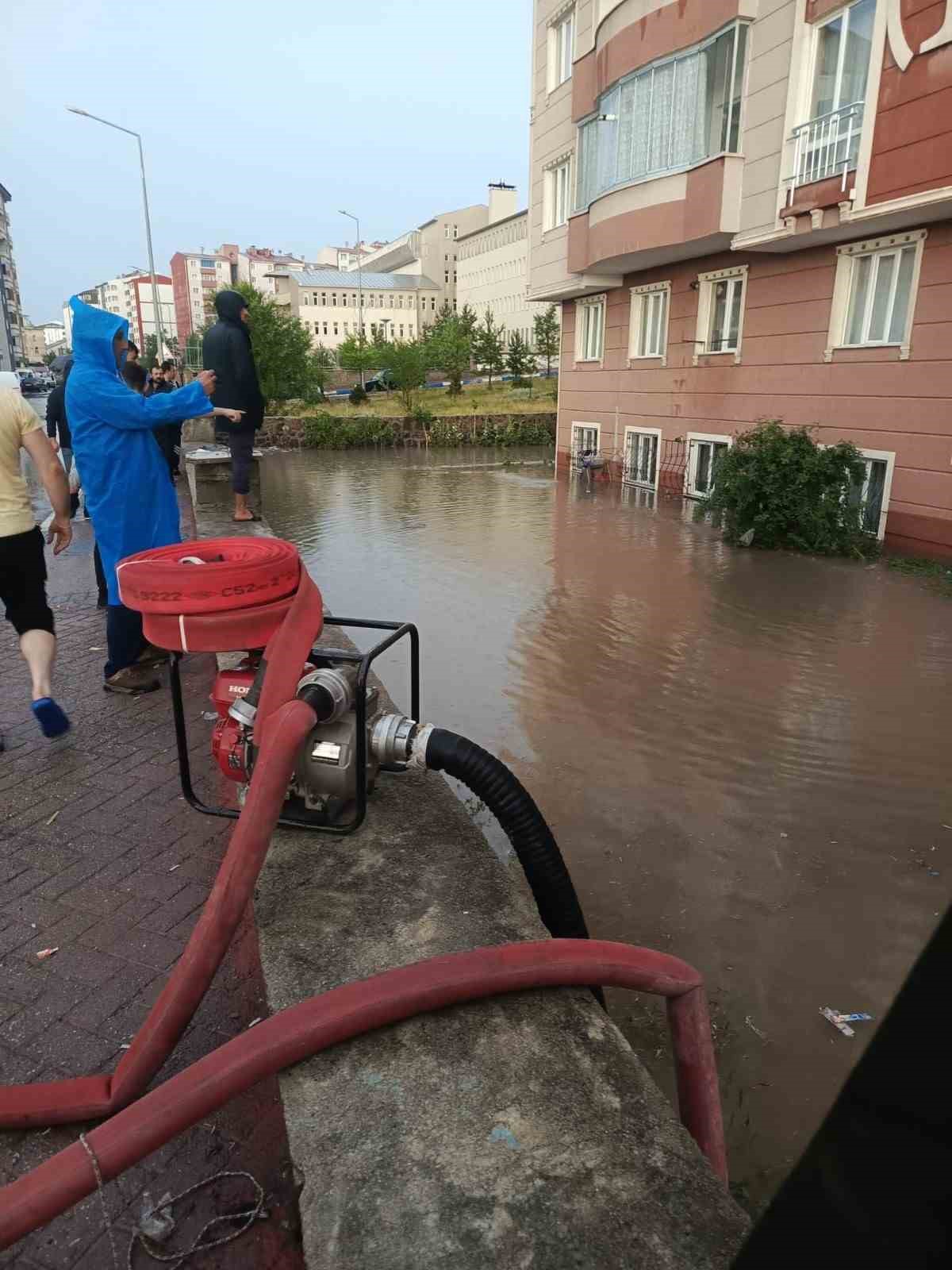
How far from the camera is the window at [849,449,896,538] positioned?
10500 mm

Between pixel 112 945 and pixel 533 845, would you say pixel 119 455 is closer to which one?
pixel 112 945

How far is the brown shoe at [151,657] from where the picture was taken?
5219 millimetres

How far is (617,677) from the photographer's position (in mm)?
6285

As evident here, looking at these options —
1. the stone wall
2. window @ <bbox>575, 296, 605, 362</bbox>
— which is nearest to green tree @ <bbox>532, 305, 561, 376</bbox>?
the stone wall

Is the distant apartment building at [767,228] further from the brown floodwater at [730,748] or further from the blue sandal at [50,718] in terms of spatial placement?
the blue sandal at [50,718]

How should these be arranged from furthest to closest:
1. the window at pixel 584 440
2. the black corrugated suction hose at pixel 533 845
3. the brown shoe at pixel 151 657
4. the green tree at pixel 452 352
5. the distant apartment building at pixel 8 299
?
the distant apartment building at pixel 8 299 < the green tree at pixel 452 352 < the window at pixel 584 440 < the brown shoe at pixel 151 657 < the black corrugated suction hose at pixel 533 845

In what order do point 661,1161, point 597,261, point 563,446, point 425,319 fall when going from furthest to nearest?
point 425,319 → point 563,446 → point 597,261 → point 661,1161

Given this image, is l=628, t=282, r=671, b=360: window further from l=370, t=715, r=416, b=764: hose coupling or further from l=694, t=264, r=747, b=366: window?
l=370, t=715, r=416, b=764: hose coupling

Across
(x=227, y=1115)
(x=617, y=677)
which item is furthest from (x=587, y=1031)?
(x=617, y=677)

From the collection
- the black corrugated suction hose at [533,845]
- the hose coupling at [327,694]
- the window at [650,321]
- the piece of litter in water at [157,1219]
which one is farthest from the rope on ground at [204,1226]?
the window at [650,321]

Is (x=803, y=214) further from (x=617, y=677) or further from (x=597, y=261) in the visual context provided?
(x=617, y=677)

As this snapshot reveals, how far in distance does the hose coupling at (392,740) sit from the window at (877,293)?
31.6 feet

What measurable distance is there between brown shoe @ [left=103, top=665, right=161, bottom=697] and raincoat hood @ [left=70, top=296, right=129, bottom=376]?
5.76 ft

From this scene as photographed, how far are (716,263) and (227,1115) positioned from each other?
14.2 m
